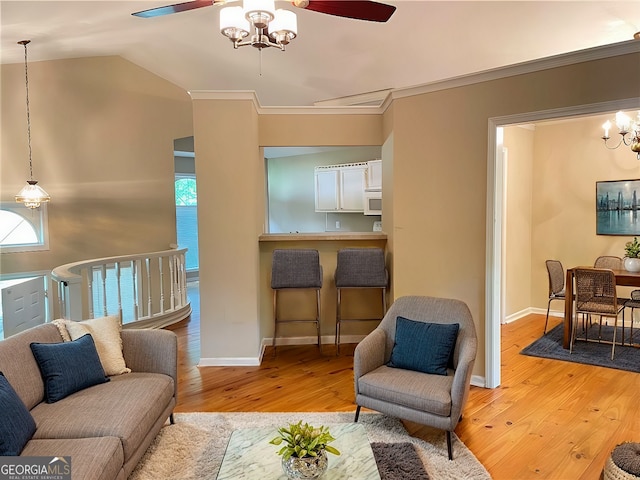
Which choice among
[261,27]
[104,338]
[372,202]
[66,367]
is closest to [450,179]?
[261,27]

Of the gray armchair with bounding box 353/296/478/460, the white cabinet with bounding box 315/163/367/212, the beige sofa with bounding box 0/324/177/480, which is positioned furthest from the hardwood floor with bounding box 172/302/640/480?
the white cabinet with bounding box 315/163/367/212

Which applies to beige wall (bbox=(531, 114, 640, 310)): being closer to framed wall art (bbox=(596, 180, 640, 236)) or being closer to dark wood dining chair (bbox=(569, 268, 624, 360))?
framed wall art (bbox=(596, 180, 640, 236))

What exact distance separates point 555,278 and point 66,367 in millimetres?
5046

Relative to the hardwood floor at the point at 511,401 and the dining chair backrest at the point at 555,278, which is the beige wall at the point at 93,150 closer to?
the hardwood floor at the point at 511,401

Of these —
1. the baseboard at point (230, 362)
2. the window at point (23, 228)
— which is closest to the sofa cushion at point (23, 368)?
the baseboard at point (230, 362)

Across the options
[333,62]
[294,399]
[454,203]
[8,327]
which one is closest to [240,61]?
[333,62]

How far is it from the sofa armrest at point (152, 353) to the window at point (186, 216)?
20.5 ft

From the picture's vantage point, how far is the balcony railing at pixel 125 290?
3.47 meters

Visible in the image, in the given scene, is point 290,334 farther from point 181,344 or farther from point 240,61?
point 240,61

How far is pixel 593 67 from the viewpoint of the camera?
2840 millimetres

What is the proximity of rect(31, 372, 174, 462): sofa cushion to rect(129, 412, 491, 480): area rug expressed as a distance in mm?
248

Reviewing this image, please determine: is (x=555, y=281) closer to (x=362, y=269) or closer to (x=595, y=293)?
(x=595, y=293)

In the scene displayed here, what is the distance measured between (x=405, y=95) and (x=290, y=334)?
9.03 ft

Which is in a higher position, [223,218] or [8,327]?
[223,218]
